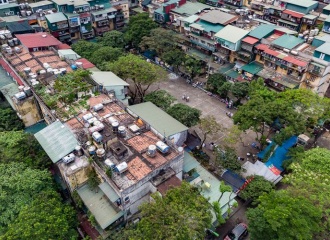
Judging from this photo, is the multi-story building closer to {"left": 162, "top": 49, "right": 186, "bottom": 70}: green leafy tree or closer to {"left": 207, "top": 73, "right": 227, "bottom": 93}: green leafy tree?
{"left": 162, "top": 49, "right": 186, "bottom": 70}: green leafy tree

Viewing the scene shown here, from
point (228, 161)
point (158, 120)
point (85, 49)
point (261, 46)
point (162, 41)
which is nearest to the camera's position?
point (158, 120)

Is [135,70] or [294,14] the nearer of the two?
[135,70]

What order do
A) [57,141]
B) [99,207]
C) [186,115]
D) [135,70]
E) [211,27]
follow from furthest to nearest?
[211,27]
[135,70]
[186,115]
[57,141]
[99,207]

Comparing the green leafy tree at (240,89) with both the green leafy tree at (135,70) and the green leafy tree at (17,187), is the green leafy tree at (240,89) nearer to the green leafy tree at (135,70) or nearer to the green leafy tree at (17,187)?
the green leafy tree at (135,70)

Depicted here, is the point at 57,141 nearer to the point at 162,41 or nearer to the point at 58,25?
the point at 162,41

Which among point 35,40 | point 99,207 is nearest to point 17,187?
→ point 99,207

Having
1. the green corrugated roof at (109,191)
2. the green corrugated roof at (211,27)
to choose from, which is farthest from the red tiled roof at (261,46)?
the green corrugated roof at (109,191)

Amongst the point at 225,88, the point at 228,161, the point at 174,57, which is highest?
the point at 174,57
